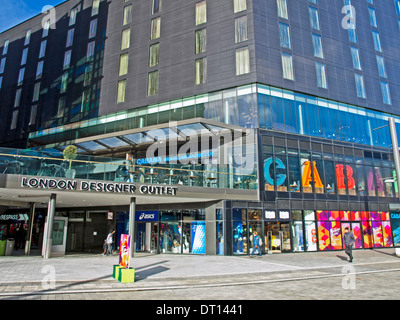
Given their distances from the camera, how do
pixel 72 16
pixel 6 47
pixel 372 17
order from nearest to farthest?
pixel 372 17, pixel 72 16, pixel 6 47

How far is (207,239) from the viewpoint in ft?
77.4

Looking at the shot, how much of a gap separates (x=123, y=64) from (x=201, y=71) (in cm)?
1080

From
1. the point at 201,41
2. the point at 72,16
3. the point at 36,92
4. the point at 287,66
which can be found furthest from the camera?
the point at 36,92

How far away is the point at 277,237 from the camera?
82.4 feet

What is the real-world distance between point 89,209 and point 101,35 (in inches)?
913

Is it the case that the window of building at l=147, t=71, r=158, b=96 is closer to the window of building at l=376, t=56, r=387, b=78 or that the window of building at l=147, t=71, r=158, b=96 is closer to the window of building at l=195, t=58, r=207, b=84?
the window of building at l=195, t=58, r=207, b=84

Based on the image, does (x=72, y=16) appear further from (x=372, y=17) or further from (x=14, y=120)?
(x=372, y=17)

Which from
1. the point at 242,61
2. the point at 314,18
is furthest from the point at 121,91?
the point at 314,18

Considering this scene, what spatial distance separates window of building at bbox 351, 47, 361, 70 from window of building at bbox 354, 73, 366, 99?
1.05 meters

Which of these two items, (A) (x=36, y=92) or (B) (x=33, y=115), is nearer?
(B) (x=33, y=115)

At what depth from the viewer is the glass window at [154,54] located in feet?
113

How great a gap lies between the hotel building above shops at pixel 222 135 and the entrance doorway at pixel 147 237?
0.15 meters

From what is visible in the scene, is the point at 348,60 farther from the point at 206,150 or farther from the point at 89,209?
the point at 89,209

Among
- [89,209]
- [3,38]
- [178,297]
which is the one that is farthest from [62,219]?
[3,38]
